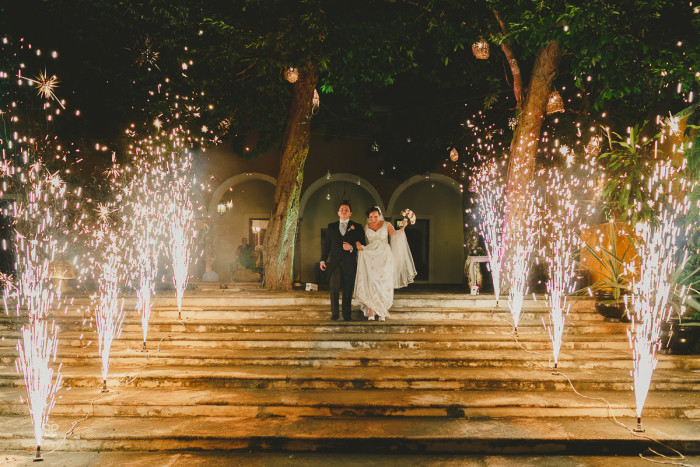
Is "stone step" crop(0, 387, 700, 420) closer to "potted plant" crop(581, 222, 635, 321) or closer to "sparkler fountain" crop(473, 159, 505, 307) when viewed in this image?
"potted plant" crop(581, 222, 635, 321)

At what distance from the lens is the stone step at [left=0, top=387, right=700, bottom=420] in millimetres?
5375

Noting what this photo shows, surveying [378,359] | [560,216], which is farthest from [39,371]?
[560,216]

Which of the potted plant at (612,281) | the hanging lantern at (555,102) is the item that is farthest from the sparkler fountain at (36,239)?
the hanging lantern at (555,102)

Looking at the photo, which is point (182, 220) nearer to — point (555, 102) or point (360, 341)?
point (360, 341)

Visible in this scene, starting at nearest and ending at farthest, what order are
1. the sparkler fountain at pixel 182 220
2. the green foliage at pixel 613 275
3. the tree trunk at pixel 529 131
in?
the green foliage at pixel 613 275, the tree trunk at pixel 529 131, the sparkler fountain at pixel 182 220

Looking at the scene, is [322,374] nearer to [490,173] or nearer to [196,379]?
[196,379]

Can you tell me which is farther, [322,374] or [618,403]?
[322,374]

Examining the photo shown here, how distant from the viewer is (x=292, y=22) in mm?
9992

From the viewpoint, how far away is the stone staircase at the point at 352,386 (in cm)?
475

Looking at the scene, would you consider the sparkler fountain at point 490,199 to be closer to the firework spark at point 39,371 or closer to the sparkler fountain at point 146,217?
the sparkler fountain at point 146,217

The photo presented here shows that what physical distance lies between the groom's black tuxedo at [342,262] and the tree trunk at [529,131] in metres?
3.68

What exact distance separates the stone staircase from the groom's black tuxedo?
0.44 metres

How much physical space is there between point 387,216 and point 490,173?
359 centimetres

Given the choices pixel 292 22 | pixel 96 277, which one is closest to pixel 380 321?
pixel 292 22
